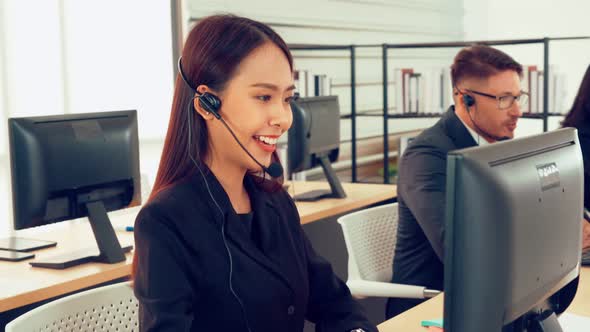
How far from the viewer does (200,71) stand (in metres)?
1.53

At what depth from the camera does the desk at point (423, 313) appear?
1.74m

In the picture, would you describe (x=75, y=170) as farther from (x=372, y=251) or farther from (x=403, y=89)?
(x=403, y=89)

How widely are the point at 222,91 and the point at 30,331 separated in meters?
0.58

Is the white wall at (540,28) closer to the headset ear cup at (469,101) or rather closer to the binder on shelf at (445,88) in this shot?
the binder on shelf at (445,88)

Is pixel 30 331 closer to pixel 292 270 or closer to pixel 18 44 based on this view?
pixel 292 270

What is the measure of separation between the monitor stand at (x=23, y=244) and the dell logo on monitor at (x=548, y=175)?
78.7 inches

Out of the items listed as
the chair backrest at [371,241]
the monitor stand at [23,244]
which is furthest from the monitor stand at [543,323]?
the monitor stand at [23,244]

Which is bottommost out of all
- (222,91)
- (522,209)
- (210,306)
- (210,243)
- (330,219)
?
(330,219)

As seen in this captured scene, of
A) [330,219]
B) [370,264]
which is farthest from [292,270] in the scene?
[330,219]

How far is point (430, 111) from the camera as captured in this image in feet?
16.1

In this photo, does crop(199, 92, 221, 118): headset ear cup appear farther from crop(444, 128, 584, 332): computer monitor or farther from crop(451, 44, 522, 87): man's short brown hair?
crop(451, 44, 522, 87): man's short brown hair

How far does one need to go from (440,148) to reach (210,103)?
1093 mm

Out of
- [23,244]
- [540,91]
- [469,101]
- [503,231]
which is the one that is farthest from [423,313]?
[540,91]


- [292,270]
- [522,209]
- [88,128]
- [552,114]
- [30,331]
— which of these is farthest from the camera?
[552,114]
